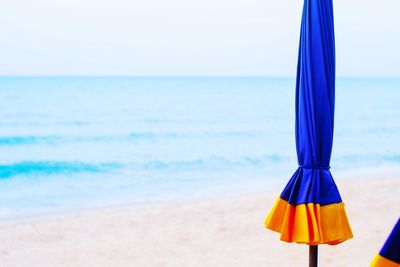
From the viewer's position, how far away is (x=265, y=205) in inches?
312

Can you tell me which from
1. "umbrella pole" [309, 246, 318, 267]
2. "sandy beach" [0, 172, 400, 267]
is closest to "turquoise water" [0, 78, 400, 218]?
"sandy beach" [0, 172, 400, 267]

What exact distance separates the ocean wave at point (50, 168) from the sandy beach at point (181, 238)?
255 inches

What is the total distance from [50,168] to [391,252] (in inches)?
526

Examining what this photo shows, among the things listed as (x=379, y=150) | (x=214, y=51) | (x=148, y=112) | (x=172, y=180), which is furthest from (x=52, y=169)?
(x=214, y=51)

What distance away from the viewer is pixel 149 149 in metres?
18.5

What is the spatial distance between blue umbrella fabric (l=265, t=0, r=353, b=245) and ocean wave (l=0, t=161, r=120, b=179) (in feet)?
38.2

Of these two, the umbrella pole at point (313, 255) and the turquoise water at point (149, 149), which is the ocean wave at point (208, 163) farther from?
the umbrella pole at point (313, 255)

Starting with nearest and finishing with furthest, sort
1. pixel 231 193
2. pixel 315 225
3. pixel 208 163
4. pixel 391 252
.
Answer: pixel 391 252
pixel 315 225
pixel 231 193
pixel 208 163

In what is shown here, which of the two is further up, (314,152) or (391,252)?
(314,152)

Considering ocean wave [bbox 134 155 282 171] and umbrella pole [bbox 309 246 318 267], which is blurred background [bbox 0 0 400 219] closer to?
ocean wave [bbox 134 155 282 171]

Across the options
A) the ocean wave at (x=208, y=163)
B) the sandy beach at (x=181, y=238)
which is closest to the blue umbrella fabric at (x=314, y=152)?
the sandy beach at (x=181, y=238)

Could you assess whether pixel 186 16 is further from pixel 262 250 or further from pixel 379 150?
pixel 262 250

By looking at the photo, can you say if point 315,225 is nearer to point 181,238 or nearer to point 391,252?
point 391,252

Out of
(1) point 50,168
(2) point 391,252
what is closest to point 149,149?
(1) point 50,168
